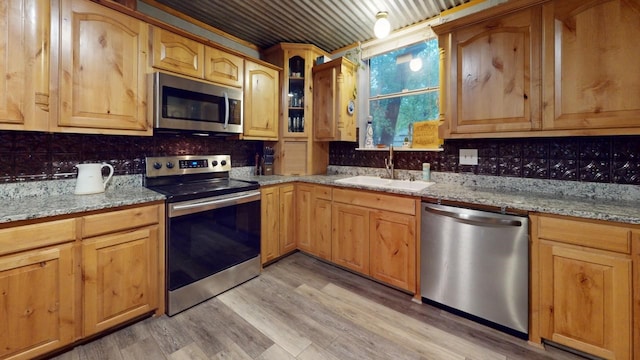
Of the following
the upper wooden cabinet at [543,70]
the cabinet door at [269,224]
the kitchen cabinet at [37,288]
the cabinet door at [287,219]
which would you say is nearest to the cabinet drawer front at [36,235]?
the kitchen cabinet at [37,288]

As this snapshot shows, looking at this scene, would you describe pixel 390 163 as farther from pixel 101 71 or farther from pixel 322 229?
pixel 101 71

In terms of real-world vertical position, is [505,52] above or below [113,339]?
above

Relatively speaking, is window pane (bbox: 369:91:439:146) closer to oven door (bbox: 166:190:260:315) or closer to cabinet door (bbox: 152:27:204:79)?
oven door (bbox: 166:190:260:315)

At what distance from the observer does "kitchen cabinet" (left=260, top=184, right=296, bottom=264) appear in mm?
2633

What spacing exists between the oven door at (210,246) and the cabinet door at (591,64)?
7.85ft

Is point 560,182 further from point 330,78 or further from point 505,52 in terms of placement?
point 330,78

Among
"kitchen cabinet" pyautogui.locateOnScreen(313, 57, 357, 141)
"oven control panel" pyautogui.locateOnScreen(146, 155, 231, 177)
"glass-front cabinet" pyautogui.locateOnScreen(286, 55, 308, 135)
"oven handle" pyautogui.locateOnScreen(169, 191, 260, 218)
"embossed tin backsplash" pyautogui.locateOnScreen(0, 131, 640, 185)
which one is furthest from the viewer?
"glass-front cabinet" pyautogui.locateOnScreen(286, 55, 308, 135)

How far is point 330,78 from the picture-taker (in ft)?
10.0

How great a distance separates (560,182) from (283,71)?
9.30 feet

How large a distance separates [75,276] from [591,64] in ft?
11.0

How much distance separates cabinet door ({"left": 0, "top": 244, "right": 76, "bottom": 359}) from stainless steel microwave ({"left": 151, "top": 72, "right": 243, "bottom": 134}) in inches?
42.4

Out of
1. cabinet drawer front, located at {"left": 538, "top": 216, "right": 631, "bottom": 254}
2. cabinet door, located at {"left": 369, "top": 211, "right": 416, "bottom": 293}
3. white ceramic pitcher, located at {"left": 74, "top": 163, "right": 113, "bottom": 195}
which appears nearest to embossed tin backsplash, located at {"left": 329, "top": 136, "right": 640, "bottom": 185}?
cabinet drawer front, located at {"left": 538, "top": 216, "right": 631, "bottom": 254}

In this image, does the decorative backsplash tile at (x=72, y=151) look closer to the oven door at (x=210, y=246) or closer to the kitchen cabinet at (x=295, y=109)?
the oven door at (x=210, y=246)

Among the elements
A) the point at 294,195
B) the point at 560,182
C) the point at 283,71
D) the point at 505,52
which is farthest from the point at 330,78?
the point at 560,182
